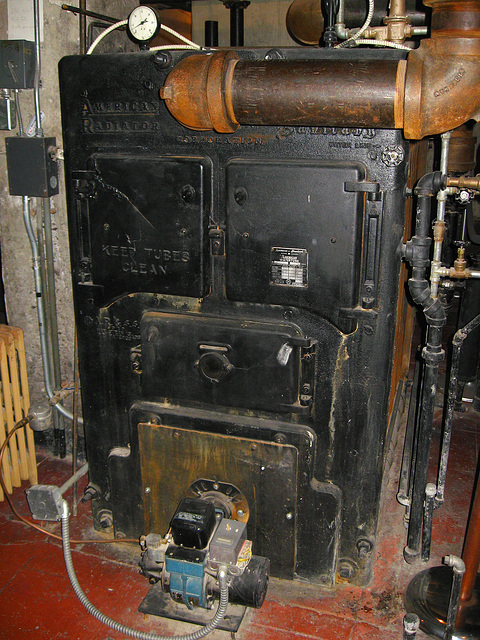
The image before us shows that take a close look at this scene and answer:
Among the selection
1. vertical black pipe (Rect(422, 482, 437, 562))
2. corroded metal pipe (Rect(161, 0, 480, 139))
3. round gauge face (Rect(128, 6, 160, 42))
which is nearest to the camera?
corroded metal pipe (Rect(161, 0, 480, 139))

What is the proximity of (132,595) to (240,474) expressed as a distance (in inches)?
26.4

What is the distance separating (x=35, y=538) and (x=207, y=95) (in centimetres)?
208

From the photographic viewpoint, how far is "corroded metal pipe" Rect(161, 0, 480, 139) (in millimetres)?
1667

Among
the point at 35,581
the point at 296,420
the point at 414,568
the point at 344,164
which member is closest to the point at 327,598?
the point at 414,568

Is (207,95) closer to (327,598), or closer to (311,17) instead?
(311,17)

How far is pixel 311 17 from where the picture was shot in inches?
103

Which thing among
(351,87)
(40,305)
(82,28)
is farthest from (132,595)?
(82,28)

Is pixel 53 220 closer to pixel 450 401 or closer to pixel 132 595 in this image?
pixel 132 595

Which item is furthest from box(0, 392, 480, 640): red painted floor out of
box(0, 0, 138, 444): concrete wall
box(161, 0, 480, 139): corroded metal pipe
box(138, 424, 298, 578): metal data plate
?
box(161, 0, 480, 139): corroded metal pipe

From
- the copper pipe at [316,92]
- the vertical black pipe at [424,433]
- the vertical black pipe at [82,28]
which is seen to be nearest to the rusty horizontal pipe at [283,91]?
the copper pipe at [316,92]

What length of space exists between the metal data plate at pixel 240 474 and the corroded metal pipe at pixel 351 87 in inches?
47.0

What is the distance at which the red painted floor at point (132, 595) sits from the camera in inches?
85.7

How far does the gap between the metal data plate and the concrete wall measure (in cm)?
98

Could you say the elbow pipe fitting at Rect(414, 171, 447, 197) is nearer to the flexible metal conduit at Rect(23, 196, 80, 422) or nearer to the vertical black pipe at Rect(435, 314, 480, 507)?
the vertical black pipe at Rect(435, 314, 480, 507)
